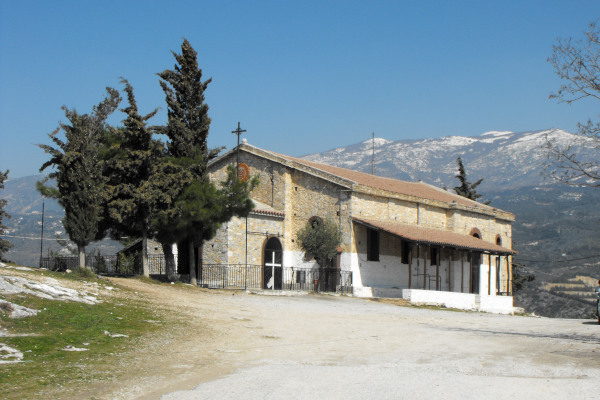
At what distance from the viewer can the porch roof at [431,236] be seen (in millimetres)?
33375

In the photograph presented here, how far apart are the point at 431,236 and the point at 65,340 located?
26230mm

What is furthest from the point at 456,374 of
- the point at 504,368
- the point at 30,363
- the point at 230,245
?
the point at 230,245

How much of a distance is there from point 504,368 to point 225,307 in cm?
1171

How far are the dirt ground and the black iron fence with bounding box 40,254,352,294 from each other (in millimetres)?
10031

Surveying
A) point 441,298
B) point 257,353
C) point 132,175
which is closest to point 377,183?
point 441,298

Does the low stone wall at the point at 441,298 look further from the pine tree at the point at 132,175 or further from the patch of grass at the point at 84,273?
the patch of grass at the point at 84,273

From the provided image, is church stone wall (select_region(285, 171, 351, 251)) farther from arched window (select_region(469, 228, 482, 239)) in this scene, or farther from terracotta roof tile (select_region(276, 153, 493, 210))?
arched window (select_region(469, 228, 482, 239))

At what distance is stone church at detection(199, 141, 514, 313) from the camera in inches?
1318

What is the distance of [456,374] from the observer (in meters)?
11.4

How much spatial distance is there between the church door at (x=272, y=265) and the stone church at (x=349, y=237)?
54 millimetres

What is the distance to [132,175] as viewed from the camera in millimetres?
27547

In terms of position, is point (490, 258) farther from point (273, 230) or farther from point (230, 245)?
point (230, 245)

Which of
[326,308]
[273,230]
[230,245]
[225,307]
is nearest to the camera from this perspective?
[225,307]

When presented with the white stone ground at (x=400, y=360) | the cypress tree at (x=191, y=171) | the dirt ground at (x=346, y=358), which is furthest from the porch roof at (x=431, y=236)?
the white stone ground at (x=400, y=360)
